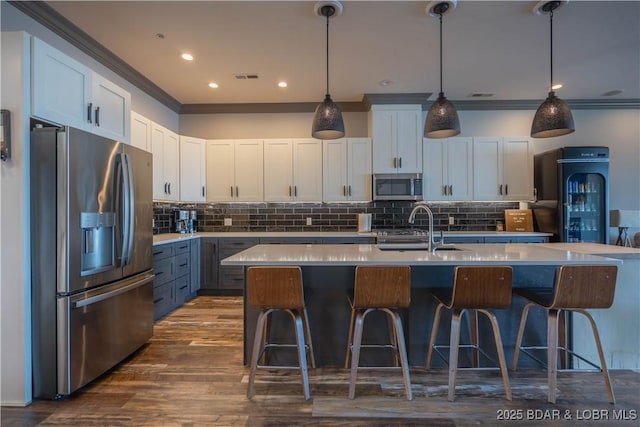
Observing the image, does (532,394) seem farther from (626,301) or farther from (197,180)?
(197,180)

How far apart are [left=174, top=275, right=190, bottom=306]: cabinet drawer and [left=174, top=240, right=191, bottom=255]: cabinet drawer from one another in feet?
1.07

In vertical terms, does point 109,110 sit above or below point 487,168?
above

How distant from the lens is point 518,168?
14.5 feet

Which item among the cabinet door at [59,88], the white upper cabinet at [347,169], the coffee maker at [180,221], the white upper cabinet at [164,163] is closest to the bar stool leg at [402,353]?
the cabinet door at [59,88]

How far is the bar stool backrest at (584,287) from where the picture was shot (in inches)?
72.3

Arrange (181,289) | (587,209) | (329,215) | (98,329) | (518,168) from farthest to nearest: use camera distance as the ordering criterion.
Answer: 1. (329,215)
2. (518,168)
3. (587,209)
4. (181,289)
5. (98,329)

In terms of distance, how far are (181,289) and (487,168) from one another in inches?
172

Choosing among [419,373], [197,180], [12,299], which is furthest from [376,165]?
[12,299]

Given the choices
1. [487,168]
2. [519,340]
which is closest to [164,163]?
[519,340]

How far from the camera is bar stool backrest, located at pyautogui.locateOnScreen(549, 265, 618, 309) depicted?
1837mm

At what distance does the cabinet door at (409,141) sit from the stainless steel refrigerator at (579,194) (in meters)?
1.68

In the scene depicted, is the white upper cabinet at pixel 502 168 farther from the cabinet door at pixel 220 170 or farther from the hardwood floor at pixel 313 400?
the cabinet door at pixel 220 170

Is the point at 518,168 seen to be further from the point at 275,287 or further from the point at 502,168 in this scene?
the point at 275,287

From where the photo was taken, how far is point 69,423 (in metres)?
1.77
